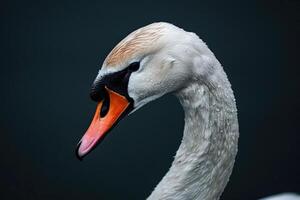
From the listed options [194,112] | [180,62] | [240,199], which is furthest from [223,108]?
[240,199]

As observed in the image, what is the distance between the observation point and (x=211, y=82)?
134cm

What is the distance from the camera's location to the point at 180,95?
139 cm

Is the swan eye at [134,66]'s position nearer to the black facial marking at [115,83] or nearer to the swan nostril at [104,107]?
the black facial marking at [115,83]

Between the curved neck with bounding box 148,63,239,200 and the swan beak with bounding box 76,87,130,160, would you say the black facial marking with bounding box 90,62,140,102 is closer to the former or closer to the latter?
the swan beak with bounding box 76,87,130,160

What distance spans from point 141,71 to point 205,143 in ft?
0.85

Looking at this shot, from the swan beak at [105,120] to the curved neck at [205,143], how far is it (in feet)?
0.50

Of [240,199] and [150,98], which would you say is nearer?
[150,98]

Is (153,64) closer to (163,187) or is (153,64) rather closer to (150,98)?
(150,98)

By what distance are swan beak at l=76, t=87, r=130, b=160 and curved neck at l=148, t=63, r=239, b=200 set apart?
0.50 ft

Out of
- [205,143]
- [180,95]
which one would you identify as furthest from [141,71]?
[205,143]

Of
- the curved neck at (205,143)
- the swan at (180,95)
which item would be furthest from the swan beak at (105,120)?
the curved neck at (205,143)

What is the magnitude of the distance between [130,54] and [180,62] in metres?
0.12

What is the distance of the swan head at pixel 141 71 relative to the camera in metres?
1.29

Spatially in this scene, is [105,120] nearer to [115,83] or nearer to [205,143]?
[115,83]
